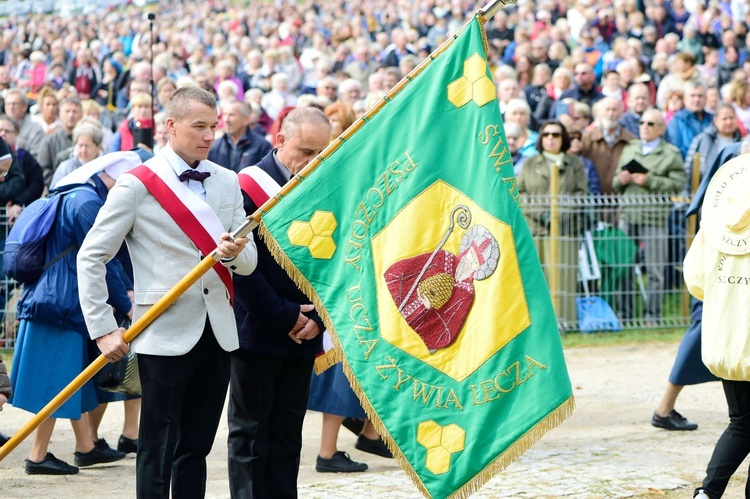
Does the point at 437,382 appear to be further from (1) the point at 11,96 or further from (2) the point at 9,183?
(1) the point at 11,96

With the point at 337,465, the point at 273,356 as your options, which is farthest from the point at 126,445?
the point at 273,356

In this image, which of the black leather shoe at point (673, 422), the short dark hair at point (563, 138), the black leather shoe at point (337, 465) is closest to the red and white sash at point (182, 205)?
the black leather shoe at point (337, 465)

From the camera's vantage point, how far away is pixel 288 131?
5.75m

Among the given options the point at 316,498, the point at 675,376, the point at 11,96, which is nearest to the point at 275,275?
the point at 316,498

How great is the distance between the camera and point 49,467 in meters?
7.08

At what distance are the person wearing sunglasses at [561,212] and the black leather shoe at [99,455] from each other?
571 cm

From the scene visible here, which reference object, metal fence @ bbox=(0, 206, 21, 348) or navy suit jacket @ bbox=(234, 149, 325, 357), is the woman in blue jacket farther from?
metal fence @ bbox=(0, 206, 21, 348)

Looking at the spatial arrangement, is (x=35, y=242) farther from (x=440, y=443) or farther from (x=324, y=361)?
(x=440, y=443)

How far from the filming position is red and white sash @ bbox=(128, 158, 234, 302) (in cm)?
513

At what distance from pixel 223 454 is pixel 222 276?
8.96ft

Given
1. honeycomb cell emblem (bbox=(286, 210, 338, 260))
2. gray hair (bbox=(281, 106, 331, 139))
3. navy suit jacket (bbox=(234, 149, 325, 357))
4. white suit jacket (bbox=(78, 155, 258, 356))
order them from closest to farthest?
white suit jacket (bbox=(78, 155, 258, 356)), honeycomb cell emblem (bbox=(286, 210, 338, 260)), navy suit jacket (bbox=(234, 149, 325, 357)), gray hair (bbox=(281, 106, 331, 139))

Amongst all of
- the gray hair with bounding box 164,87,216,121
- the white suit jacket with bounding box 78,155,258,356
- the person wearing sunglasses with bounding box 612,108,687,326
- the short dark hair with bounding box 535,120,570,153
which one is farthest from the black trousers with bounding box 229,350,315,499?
the person wearing sunglasses with bounding box 612,108,687,326

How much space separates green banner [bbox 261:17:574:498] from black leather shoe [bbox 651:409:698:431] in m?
3.45

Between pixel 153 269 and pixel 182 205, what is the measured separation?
1.00ft
